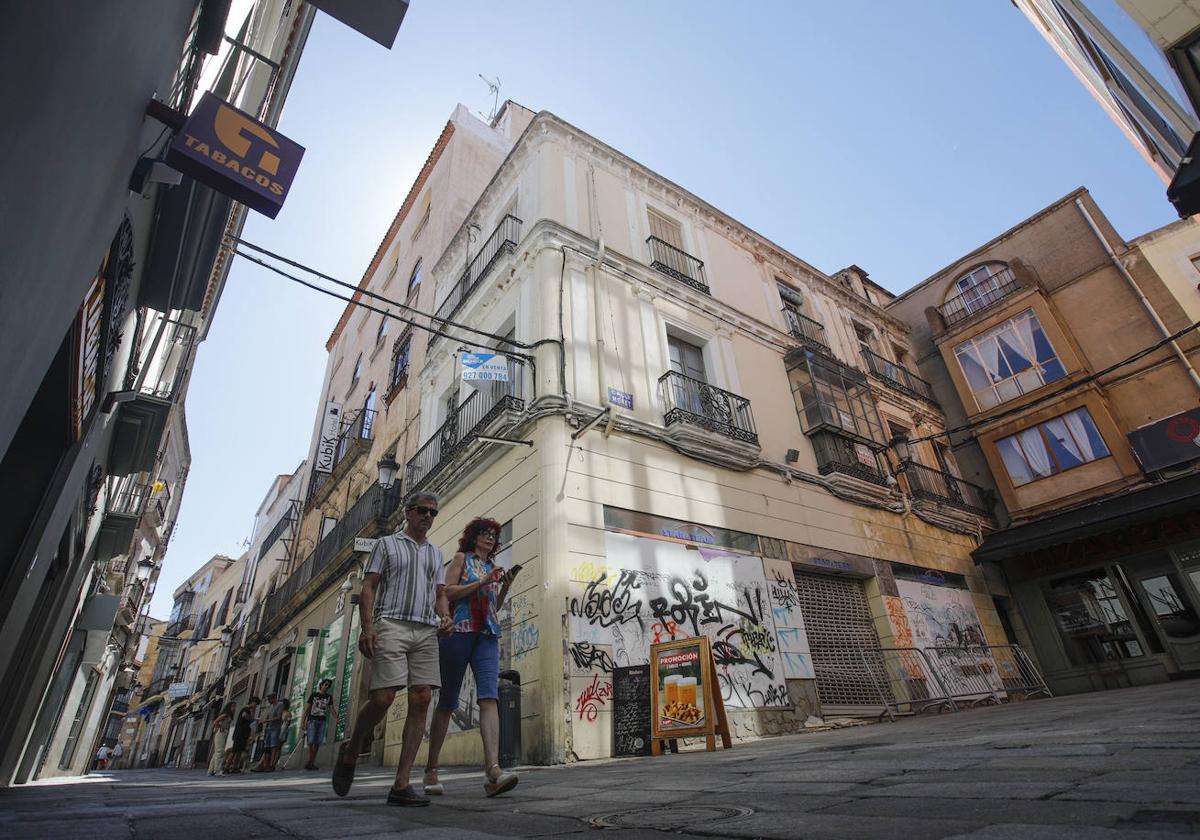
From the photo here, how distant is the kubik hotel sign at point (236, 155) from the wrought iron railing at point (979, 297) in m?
18.4

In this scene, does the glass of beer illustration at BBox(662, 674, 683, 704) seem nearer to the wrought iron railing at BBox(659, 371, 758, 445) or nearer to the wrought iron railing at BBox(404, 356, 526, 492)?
the wrought iron railing at BBox(659, 371, 758, 445)

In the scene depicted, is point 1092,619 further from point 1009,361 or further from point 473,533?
point 473,533

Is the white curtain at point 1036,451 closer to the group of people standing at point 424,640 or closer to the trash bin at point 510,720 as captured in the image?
the trash bin at point 510,720

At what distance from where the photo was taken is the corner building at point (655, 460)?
26.9 ft

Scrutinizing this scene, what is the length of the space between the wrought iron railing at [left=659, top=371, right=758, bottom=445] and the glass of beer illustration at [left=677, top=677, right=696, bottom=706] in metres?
4.58

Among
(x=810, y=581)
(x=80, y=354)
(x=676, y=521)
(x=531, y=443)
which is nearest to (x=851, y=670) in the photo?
(x=810, y=581)

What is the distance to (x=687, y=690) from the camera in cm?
626

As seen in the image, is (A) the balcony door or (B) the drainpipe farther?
(B) the drainpipe

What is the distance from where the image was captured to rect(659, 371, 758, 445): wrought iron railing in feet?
33.7

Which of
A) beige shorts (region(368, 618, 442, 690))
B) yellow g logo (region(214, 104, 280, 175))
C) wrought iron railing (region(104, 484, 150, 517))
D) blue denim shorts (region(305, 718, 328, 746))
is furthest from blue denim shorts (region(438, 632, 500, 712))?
blue denim shorts (region(305, 718, 328, 746))

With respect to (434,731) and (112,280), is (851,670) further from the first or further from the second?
(112,280)

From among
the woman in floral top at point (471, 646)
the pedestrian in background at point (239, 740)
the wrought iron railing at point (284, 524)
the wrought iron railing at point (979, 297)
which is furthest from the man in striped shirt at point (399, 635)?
the wrought iron railing at point (284, 524)

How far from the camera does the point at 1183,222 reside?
14953mm

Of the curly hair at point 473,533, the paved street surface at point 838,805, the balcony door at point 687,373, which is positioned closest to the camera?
the paved street surface at point 838,805
